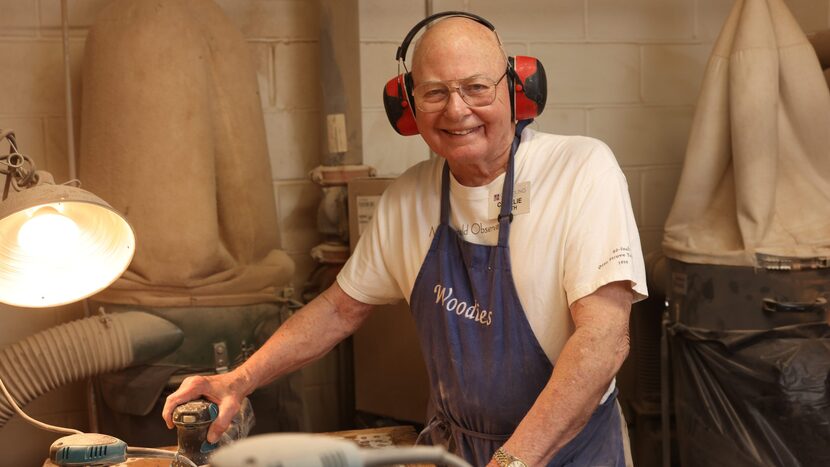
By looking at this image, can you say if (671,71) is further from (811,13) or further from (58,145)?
(58,145)

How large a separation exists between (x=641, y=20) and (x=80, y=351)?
206 cm

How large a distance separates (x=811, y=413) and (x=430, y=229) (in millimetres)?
1098

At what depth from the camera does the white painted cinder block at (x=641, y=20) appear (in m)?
2.96

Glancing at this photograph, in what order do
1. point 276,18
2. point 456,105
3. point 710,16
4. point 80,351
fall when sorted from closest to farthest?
point 456,105 < point 80,351 < point 276,18 < point 710,16

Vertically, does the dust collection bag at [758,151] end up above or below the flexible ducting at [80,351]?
above

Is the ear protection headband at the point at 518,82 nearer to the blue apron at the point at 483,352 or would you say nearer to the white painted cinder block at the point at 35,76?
the blue apron at the point at 483,352

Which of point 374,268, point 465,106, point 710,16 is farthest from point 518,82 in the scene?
point 710,16

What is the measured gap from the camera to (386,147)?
9.33ft

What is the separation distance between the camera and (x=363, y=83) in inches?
110

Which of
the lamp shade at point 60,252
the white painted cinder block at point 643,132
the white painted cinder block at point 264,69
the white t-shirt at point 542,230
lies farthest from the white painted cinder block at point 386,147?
the lamp shade at point 60,252

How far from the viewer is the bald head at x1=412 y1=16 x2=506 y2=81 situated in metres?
1.77

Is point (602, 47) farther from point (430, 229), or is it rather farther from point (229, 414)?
point (229, 414)

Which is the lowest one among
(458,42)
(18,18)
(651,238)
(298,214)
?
(651,238)

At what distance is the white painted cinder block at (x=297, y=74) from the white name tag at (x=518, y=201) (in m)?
1.14
